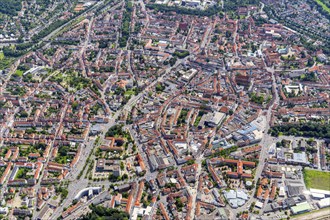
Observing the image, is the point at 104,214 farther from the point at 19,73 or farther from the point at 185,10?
the point at 185,10

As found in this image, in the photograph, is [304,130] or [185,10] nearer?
[304,130]

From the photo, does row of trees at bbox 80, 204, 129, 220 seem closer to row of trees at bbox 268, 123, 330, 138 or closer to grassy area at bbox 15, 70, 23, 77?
row of trees at bbox 268, 123, 330, 138

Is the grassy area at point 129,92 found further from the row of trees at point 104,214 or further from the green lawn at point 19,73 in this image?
the row of trees at point 104,214

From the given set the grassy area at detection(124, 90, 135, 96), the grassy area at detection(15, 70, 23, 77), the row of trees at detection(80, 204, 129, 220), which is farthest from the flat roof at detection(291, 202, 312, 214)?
the grassy area at detection(15, 70, 23, 77)

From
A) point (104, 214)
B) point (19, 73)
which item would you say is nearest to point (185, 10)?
point (19, 73)

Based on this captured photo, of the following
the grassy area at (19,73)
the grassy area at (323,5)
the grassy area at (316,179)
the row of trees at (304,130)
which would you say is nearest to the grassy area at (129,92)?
the grassy area at (19,73)

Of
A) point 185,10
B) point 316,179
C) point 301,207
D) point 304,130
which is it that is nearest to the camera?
point 301,207

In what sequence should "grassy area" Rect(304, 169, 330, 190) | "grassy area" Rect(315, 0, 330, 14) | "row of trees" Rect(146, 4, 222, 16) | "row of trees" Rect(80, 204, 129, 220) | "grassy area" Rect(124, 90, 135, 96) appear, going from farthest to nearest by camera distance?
"grassy area" Rect(315, 0, 330, 14)
"row of trees" Rect(146, 4, 222, 16)
"grassy area" Rect(124, 90, 135, 96)
"grassy area" Rect(304, 169, 330, 190)
"row of trees" Rect(80, 204, 129, 220)
